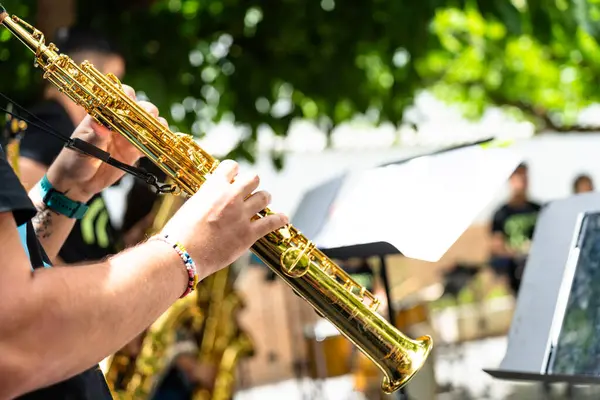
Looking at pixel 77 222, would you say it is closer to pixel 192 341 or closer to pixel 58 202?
pixel 58 202

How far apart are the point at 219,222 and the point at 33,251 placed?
37 cm

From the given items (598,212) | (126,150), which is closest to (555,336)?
(598,212)

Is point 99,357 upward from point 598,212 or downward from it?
upward

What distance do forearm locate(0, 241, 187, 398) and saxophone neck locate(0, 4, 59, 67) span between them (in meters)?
0.71

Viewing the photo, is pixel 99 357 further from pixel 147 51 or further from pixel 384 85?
pixel 384 85

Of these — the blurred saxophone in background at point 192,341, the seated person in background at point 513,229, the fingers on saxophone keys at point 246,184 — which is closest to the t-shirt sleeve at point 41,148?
the fingers on saxophone keys at point 246,184

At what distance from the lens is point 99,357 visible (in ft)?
4.33

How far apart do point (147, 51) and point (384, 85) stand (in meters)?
1.75

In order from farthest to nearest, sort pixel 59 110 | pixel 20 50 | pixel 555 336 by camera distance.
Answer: pixel 20 50 < pixel 59 110 < pixel 555 336

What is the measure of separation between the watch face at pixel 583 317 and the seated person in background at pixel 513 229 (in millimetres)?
5152

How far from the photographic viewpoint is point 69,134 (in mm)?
2859

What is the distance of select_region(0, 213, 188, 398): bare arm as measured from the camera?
120 centimetres

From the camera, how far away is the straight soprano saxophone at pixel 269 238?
175 cm

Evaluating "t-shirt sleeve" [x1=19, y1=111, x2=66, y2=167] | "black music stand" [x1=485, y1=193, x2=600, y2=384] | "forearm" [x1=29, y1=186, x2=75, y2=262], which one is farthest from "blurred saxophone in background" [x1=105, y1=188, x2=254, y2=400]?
"black music stand" [x1=485, y1=193, x2=600, y2=384]
